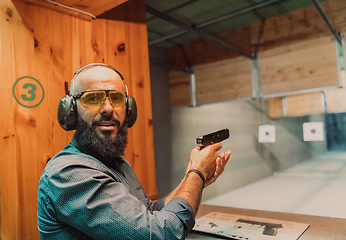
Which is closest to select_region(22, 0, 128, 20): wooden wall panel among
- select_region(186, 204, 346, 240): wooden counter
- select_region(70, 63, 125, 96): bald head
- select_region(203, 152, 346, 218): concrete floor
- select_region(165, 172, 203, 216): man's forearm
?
select_region(70, 63, 125, 96): bald head

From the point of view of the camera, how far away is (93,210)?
66cm

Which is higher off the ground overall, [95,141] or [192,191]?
[95,141]

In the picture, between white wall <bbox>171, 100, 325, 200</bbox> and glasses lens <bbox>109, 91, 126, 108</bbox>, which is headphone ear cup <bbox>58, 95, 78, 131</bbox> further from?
white wall <bbox>171, 100, 325, 200</bbox>

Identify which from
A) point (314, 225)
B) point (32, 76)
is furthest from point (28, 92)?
point (314, 225)

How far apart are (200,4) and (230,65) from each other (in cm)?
70

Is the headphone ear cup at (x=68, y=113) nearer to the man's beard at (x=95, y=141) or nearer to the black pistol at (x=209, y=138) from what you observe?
the man's beard at (x=95, y=141)

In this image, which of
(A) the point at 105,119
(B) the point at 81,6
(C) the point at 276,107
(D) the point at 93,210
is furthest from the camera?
(C) the point at 276,107

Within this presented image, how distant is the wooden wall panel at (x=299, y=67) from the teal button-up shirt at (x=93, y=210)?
169 cm

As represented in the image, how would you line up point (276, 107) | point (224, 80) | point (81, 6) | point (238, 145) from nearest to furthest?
point (81, 6), point (276, 107), point (238, 145), point (224, 80)

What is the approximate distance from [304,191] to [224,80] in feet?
4.15

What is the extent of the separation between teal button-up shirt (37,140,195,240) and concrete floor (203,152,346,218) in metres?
1.31

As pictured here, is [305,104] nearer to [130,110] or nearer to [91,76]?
[130,110]

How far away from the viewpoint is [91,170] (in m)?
0.73

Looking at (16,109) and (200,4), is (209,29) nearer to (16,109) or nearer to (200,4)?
(200,4)
